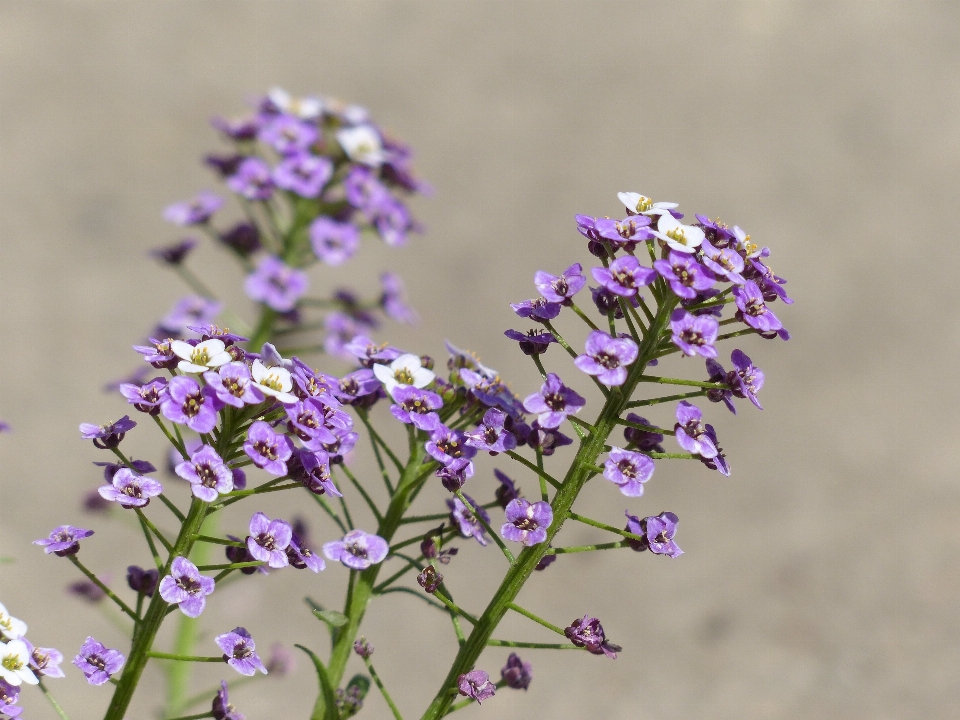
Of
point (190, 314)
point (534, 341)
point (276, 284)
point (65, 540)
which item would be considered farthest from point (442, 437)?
point (190, 314)

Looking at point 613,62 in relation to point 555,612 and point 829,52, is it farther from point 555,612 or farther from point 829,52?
point 555,612

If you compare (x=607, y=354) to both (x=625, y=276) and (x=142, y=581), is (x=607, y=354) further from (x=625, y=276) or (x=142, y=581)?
(x=142, y=581)

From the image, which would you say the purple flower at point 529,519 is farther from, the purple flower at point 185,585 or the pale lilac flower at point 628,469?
the purple flower at point 185,585

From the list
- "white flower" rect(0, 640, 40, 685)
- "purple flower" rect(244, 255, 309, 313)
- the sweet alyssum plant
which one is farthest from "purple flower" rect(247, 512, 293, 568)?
"purple flower" rect(244, 255, 309, 313)

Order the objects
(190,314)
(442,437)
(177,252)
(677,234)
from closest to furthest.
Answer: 1. (677,234)
2. (442,437)
3. (190,314)
4. (177,252)

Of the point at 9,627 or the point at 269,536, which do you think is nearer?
the point at 269,536

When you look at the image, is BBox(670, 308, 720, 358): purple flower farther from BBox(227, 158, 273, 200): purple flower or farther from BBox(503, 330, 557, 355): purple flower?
BBox(227, 158, 273, 200): purple flower
